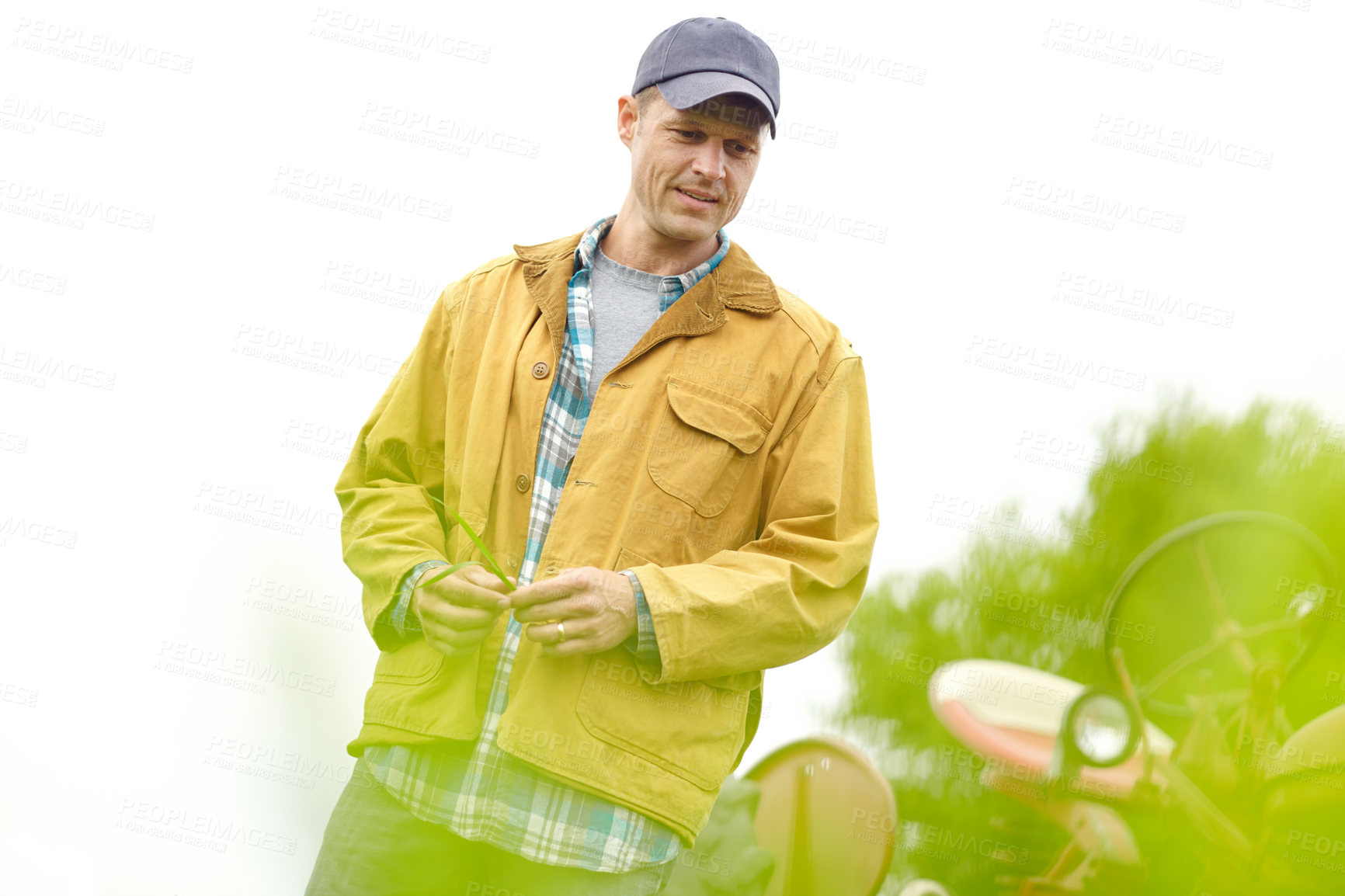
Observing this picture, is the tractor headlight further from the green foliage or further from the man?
the green foliage

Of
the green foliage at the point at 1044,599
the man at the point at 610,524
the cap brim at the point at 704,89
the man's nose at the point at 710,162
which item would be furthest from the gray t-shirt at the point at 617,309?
the green foliage at the point at 1044,599

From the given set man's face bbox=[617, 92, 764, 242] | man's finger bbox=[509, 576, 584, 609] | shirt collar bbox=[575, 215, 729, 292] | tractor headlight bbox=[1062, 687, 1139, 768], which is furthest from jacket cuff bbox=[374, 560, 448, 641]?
tractor headlight bbox=[1062, 687, 1139, 768]

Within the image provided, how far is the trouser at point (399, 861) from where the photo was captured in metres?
1.79

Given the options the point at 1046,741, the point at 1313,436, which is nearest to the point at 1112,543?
the point at 1313,436

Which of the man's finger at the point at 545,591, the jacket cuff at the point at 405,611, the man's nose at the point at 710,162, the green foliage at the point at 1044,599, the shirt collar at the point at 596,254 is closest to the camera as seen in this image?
the man's finger at the point at 545,591

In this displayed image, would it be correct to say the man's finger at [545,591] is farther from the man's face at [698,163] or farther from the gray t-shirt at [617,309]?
the man's face at [698,163]

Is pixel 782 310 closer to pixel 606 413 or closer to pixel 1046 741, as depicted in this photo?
pixel 606 413

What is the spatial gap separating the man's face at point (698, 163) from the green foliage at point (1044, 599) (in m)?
3.42

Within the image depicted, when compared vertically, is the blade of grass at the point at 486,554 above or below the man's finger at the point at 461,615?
above

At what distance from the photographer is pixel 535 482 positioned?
2031 mm

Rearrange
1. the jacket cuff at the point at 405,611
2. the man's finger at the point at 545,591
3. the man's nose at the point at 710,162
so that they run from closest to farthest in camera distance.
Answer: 1. the man's finger at the point at 545,591
2. the jacket cuff at the point at 405,611
3. the man's nose at the point at 710,162

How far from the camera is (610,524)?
1.96 metres

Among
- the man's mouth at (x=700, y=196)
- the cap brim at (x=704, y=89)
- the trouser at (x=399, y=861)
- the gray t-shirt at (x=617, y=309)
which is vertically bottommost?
the trouser at (x=399, y=861)

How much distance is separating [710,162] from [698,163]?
2 centimetres
